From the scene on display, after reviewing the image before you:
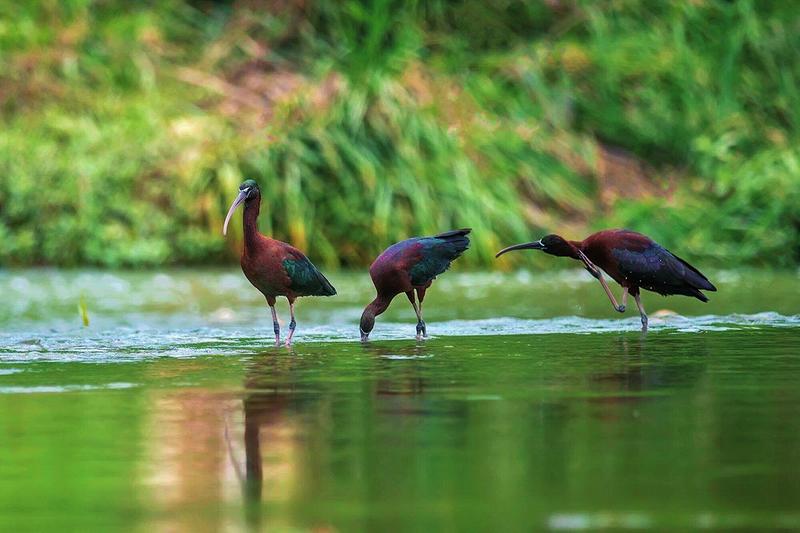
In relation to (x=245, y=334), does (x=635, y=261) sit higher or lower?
higher

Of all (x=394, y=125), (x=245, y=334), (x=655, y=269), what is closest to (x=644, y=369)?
(x=655, y=269)

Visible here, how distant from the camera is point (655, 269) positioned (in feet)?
36.9

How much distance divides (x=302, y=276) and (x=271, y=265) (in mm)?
264

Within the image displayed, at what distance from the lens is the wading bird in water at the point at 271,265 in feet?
34.8

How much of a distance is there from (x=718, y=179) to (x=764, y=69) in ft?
11.4

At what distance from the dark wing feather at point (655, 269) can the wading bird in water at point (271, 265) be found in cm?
211

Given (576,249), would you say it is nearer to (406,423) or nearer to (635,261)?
(635,261)

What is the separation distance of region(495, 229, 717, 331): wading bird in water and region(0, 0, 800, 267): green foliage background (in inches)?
254

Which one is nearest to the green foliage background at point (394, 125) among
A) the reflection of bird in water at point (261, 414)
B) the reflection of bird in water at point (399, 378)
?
the reflection of bird in water at point (399, 378)

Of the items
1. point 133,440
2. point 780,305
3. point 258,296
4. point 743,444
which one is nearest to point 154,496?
point 133,440

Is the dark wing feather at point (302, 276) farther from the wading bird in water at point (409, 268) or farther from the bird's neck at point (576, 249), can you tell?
the bird's neck at point (576, 249)

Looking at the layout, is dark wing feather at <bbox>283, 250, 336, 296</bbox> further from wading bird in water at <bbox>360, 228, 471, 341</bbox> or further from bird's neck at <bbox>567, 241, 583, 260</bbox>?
bird's neck at <bbox>567, 241, 583, 260</bbox>

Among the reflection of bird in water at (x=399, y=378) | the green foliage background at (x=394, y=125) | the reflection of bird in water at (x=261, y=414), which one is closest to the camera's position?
the reflection of bird in water at (x=261, y=414)

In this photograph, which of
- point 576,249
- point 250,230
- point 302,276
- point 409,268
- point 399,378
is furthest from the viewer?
point 576,249
